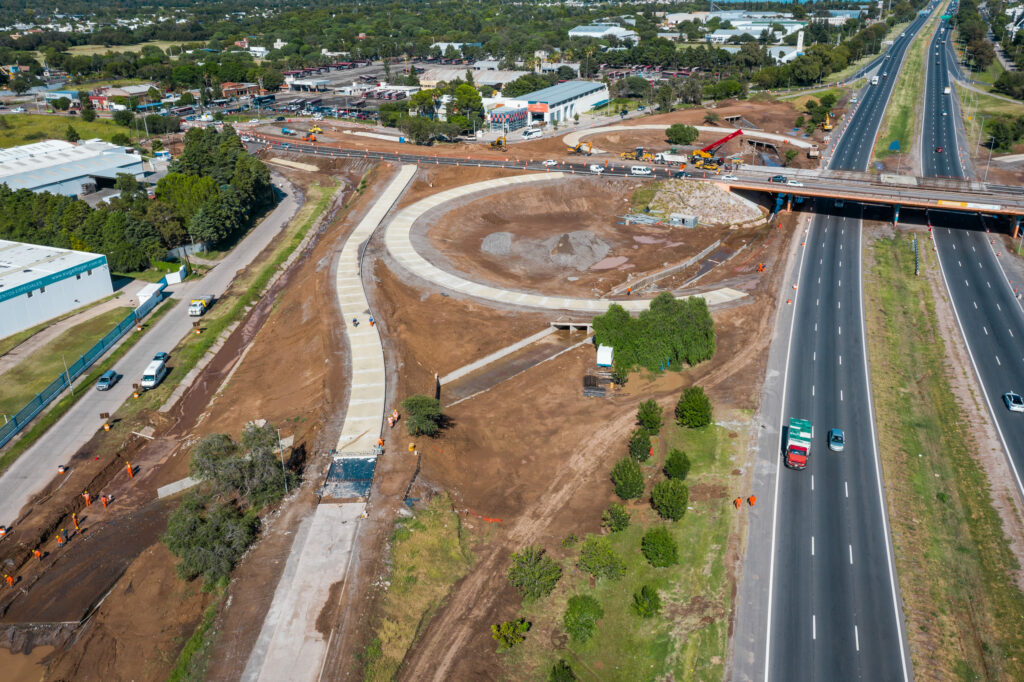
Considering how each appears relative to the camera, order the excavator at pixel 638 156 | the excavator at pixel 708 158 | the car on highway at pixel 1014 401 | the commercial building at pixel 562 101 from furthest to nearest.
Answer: the commercial building at pixel 562 101 → the excavator at pixel 638 156 → the excavator at pixel 708 158 → the car on highway at pixel 1014 401

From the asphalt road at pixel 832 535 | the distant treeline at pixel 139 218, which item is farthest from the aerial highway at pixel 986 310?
the distant treeline at pixel 139 218

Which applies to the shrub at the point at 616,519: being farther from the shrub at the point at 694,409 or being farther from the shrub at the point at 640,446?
the shrub at the point at 694,409

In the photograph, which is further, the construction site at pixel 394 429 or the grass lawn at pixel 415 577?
the construction site at pixel 394 429

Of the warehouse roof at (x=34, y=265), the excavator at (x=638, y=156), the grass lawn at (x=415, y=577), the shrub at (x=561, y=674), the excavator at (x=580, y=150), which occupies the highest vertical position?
the excavator at (x=580, y=150)

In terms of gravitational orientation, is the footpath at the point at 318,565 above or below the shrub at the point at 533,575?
above

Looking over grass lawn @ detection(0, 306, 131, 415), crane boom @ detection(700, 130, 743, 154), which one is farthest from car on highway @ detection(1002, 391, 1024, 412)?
grass lawn @ detection(0, 306, 131, 415)

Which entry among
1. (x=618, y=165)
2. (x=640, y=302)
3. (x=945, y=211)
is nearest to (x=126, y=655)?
(x=640, y=302)

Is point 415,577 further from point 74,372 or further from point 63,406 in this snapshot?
point 74,372
